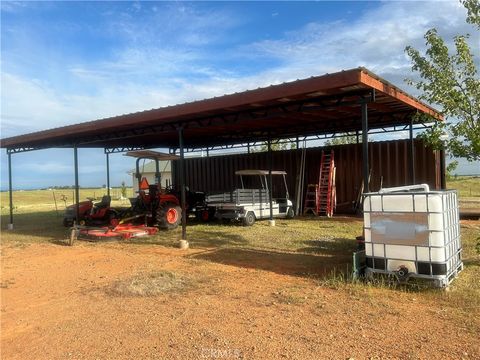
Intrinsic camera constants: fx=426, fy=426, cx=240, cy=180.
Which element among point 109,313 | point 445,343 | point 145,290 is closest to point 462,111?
point 445,343

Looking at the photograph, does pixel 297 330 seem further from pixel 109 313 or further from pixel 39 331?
pixel 39 331

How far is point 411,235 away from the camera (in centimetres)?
616

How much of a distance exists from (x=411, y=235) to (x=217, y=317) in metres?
3.07

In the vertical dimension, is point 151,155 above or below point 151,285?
above

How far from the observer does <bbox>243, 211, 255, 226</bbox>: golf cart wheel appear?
14.1 metres

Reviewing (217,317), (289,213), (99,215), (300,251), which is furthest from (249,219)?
(217,317)

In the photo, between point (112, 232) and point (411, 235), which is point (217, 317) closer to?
point (411, 235)

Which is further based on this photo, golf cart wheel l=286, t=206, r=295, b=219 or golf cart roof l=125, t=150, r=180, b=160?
golf cart wheel l=286, t=206, r=295, b=219

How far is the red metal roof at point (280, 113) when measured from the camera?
7.95 metres

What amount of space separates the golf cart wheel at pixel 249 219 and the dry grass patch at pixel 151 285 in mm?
6806

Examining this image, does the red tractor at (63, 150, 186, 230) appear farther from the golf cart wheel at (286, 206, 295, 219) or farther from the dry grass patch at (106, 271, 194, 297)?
the dry grass patch at (106, 271, 194, 297)

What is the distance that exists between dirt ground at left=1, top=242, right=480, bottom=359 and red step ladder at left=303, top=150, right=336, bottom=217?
9717 mm

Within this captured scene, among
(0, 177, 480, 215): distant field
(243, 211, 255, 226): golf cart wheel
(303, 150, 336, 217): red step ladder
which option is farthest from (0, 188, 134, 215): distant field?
(303, 150, 336, 217): red step ladder

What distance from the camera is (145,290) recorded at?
6.38m
